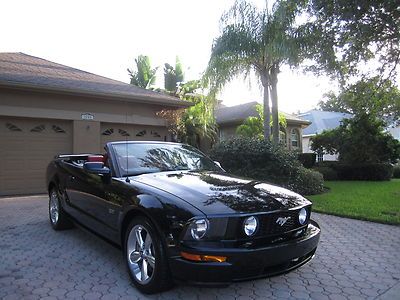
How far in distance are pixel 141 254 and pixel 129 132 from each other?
1014 centimetres

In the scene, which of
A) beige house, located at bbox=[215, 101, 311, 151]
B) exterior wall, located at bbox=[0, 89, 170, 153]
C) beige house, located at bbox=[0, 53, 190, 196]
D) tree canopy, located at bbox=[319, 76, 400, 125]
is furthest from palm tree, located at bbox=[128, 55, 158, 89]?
tree canopy, located at bbox=[319, 76, 400, 125]

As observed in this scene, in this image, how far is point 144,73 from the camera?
77.3 ft

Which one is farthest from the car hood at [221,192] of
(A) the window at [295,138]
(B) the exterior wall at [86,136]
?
(A) the window at [295,138]

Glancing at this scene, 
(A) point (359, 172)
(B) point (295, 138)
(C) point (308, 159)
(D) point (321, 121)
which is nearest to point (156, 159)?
(A) point (359, 172)

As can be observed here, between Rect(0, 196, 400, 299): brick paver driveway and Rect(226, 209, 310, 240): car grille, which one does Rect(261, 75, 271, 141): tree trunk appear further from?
Rect(226, 209, 310, 240): car grille

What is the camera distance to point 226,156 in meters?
10.6

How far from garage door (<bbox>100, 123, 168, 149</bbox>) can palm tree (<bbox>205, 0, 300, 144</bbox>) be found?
8.45 ft

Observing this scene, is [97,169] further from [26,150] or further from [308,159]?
[308,159]

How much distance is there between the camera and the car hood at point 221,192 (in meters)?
3.43

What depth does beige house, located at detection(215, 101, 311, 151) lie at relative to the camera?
2184 centimetres

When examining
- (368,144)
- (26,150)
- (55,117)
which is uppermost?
(55,117)

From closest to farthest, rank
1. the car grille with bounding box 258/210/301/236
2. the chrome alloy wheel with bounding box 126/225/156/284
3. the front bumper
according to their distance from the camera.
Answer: the front bumper → the car grille with bounding box 258/210/301/236 → the chrome alloy wheel with bounding box 126/225/156/284

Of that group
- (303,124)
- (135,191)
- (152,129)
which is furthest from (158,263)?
(303,124)

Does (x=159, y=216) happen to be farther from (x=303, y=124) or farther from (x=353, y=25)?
(x=303, y=124)
